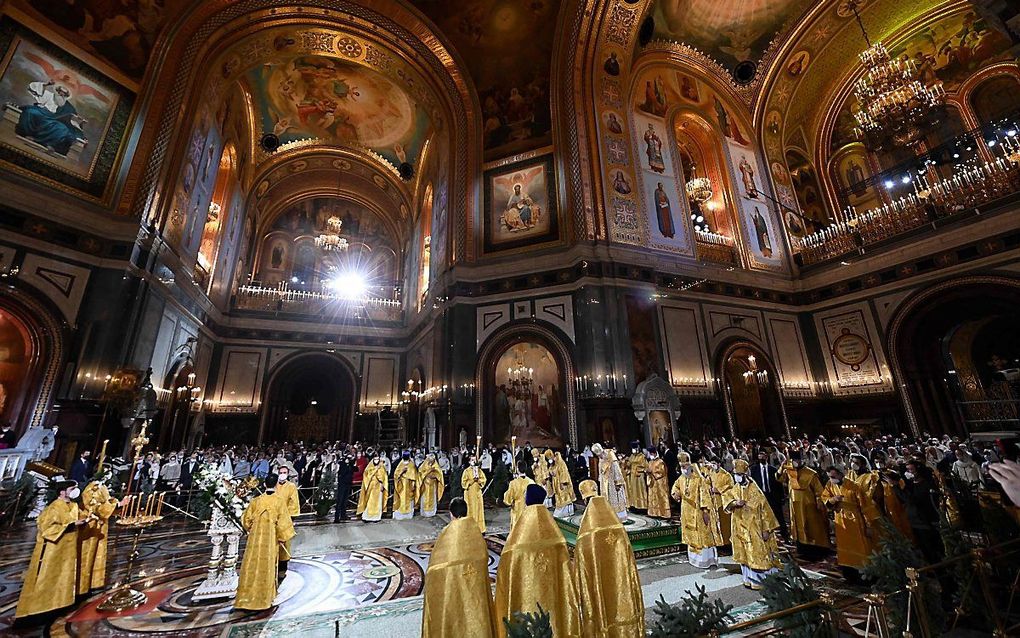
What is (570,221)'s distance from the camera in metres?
13.6

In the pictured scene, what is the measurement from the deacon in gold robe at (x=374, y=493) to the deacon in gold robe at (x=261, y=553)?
→ 4.28m

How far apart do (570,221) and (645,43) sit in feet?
25.9

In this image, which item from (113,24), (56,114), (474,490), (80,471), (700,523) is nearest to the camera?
(700,523)

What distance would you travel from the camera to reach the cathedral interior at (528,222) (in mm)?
9961

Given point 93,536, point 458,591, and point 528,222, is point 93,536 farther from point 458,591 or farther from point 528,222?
point 528,222

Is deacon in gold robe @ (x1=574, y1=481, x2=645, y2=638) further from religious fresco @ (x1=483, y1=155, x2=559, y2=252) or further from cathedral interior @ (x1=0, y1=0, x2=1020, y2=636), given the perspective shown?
religious fresco @ (x1=483, y1=155, x2=559, y2=252)

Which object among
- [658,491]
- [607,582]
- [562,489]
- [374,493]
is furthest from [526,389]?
[607,582]

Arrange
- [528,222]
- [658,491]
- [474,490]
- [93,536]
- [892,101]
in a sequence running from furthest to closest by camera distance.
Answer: [528,222] < [892,101] < [658,491] < [474,490] < [93,536]

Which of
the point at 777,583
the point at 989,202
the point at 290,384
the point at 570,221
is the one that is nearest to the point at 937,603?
the point at 777,583

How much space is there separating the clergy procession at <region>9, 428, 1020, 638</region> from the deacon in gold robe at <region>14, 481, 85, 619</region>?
0.03 feet

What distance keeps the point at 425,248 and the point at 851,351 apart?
16787 millimetres

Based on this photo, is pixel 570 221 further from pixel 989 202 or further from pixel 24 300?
pixel 24 300

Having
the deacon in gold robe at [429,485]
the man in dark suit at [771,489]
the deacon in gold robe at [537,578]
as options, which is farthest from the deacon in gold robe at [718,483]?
the deacon in gold robe at [429,485]

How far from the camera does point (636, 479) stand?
8961 millimetres
